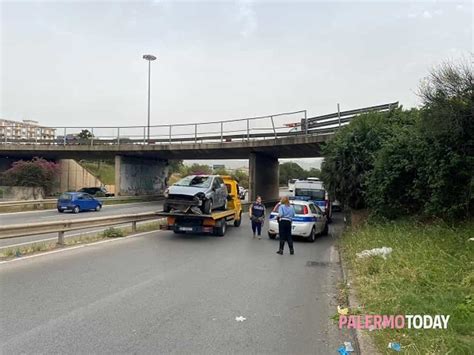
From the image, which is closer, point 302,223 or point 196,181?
point 302,223

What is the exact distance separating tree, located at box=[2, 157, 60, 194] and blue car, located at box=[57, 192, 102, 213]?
13668 mm

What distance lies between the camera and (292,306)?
22.2 ft

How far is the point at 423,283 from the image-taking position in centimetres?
682

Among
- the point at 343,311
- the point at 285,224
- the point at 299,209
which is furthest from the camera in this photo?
the point at 299,209

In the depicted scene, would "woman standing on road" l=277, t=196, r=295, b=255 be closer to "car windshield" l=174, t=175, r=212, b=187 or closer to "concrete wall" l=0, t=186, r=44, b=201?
"car windshield" l=174, t=175, r=212, b=187

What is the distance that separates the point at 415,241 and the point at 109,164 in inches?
2795

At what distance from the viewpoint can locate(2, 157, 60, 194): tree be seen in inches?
1598

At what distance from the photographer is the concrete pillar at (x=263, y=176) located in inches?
1521

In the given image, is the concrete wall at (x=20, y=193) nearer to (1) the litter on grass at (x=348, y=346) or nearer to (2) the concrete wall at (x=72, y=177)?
(2) the concrete wall at (x=72, y=177)

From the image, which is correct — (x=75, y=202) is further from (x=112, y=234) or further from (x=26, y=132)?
(x=26, y=132)

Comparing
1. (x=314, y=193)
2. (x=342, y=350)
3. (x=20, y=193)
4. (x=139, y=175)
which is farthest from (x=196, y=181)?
(x=139, y=175)

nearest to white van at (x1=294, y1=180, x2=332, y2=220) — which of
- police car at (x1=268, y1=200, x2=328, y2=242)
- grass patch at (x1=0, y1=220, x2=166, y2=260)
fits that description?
police car at (x1=268, y1=200, x2=328, y2=242)

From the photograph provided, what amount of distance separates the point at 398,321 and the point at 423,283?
181 centimetres

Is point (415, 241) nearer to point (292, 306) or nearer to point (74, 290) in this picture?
point (292, 306)
